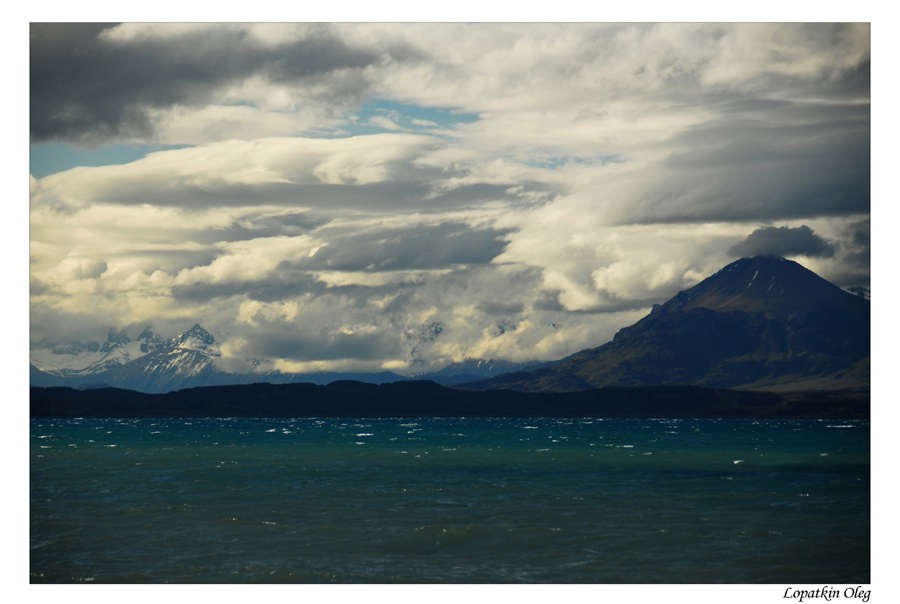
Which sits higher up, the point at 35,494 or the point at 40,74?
the point at 40,74

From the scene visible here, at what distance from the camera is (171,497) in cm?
4775

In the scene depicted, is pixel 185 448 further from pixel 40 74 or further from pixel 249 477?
pixel 40 74

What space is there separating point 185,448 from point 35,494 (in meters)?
57.4

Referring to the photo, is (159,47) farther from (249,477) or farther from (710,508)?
(249,477)

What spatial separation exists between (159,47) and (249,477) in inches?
1355

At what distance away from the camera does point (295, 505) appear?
4291cm

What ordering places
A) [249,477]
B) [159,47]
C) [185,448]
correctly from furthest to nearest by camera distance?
[185,448] < [249,477] < [159,47]

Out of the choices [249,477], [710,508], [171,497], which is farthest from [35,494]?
[710,508]

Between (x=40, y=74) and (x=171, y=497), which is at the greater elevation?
(x=40, y=74)
